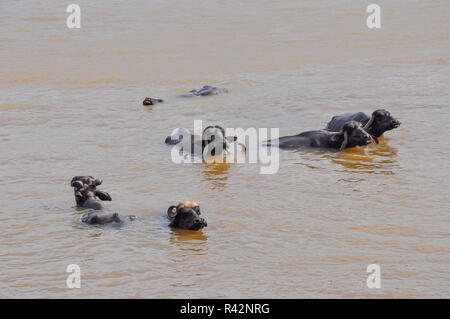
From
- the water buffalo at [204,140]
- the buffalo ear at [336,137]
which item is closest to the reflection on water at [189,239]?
the water buffalo at [204,140]

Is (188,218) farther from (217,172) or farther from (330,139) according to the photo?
(330,139)

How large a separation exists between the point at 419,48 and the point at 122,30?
966cm

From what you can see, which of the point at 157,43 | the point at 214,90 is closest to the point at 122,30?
the point at 157,43

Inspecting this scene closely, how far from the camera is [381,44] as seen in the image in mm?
23016

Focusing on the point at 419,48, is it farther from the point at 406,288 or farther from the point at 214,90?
the point at 406,288

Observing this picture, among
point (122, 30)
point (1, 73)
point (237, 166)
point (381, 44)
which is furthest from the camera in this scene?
point (122, 30)

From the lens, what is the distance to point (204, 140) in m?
13.2

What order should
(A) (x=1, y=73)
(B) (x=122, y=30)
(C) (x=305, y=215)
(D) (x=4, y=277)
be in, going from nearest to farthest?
(D) (x=4, y=277), (C) (x=305, y=215), (A) (x=1, y=73), (B) (x=122, y=30)

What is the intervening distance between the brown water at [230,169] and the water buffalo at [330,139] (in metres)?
0.23

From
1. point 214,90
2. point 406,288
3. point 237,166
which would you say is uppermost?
point 214,90

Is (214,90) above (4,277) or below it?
above

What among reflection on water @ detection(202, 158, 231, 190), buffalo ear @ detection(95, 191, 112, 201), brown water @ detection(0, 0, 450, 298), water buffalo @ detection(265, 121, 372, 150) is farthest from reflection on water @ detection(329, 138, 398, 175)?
buffalo ear @ detection(95, 191, 112, 201)

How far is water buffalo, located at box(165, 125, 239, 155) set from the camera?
13.0 metres

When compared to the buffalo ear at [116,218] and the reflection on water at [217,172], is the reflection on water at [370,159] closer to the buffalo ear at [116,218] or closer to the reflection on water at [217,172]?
the reflection on water at [217,172]
